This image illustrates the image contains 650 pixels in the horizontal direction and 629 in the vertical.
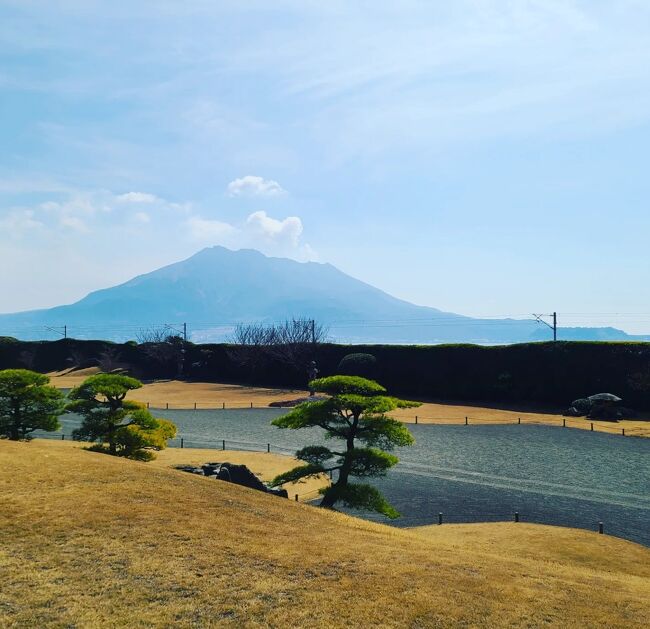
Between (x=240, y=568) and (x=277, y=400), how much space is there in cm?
4641

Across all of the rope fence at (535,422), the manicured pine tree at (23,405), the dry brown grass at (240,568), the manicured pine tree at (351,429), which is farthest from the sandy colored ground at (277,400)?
the dry brown grass at (240,568)

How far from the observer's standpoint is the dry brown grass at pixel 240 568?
9508 mm

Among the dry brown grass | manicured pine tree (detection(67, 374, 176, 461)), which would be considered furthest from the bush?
Answer: the dry brown grass

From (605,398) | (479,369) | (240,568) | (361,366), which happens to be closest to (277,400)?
(361,366)

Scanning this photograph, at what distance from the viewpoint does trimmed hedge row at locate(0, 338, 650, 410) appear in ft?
161

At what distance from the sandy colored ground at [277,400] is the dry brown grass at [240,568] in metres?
27.7

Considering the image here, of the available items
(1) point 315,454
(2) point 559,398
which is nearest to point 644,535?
(1) point 315,454

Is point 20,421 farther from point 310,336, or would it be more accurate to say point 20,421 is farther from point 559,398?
point 310,336

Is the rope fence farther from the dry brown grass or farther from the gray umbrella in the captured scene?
the dry brown grass

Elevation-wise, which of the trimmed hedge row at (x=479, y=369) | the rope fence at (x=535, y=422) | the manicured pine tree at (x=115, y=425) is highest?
the trimmed hedge row at (x=479, y=369)

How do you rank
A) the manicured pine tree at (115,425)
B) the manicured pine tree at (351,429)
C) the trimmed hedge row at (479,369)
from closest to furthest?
the manicured pine tree at (351,429) → the manicured pine tree at (115,425) → the trimmed hedge row at (479,369)

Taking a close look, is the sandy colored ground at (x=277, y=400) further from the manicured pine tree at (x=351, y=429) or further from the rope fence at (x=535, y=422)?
the manicured pine tree at (x=351, y=429)

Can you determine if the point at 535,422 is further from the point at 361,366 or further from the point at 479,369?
the point at 361,366

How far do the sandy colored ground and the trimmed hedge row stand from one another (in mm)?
3427
